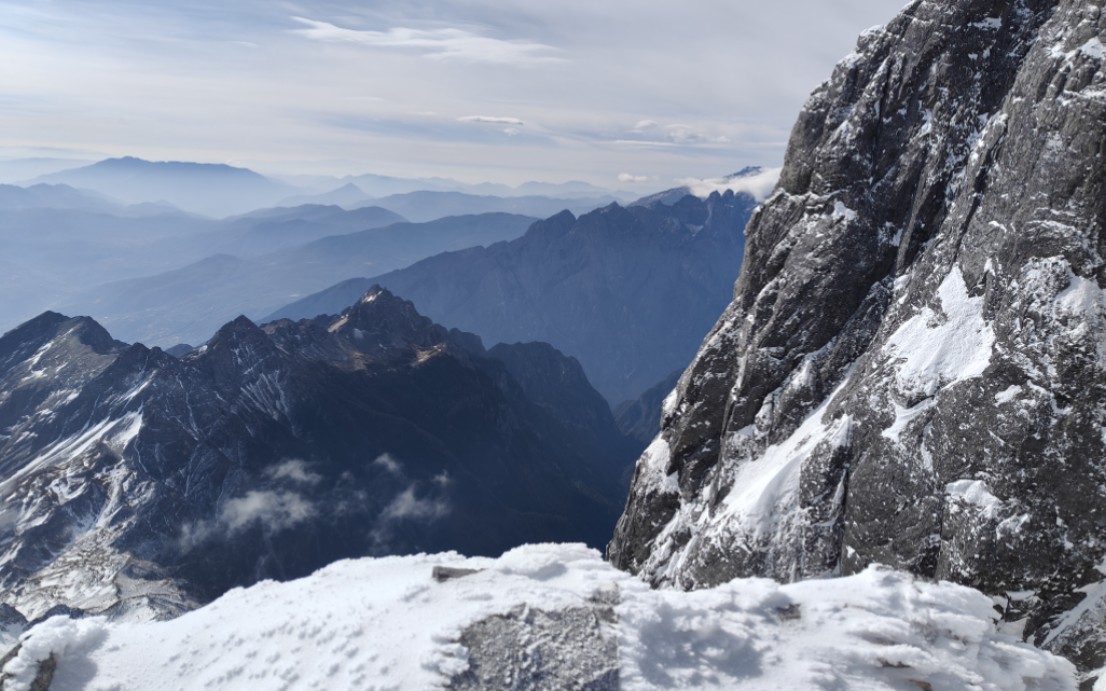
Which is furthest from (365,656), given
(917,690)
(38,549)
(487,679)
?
(38,549)

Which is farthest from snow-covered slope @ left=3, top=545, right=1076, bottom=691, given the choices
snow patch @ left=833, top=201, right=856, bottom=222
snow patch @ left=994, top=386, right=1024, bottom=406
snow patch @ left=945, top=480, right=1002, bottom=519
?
snow patch @ left=833, top=201, right=856, bottom=222

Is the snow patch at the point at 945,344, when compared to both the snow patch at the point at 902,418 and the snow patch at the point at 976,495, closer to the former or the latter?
the snow patch at the point at 902,418

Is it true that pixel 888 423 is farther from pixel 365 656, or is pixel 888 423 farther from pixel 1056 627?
pixel 365 656

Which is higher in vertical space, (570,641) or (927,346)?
(927,346)

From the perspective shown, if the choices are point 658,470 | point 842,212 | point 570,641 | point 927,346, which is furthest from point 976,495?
point 658,470

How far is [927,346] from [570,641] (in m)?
27.8

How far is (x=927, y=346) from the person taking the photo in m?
36.5

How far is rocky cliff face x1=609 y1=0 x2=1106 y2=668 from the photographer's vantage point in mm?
29188

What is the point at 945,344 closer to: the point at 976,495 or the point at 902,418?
Result: the point at 902,418

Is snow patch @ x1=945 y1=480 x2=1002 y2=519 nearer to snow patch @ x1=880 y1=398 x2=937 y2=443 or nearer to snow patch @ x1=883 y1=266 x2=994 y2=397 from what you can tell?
snow patch @ x1=880 y1=398 x2=937 y2=443

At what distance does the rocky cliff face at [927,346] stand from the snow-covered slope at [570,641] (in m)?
9.84

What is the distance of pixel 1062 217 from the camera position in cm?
3127

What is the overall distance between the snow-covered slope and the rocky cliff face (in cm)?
984

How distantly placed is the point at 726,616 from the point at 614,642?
4.06 meters
